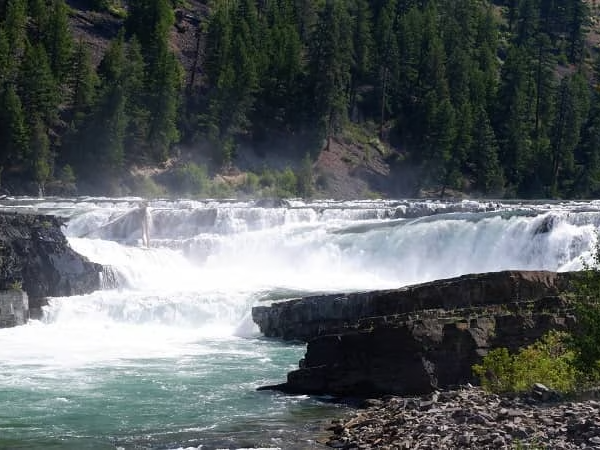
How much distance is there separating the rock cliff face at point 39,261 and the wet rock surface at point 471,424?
21.1m

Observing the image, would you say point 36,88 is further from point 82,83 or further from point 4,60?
point 82,83

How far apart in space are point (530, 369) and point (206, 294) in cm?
2006

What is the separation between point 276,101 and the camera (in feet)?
291

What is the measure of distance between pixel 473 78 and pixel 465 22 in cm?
1310

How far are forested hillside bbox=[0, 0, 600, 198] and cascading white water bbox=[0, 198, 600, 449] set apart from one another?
14.5m

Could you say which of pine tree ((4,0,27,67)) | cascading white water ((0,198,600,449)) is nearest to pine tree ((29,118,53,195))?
cascading white water ((0,198,600,449))

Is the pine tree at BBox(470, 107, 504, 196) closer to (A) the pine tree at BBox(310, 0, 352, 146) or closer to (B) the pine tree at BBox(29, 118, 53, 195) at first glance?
(A) the pine tree at BBox(310, 0, 352, 146)

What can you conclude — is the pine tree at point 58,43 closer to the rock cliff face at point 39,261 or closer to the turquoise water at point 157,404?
the rock cliff face at point 39,261

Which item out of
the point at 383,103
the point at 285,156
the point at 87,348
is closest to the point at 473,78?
the point at 383,103

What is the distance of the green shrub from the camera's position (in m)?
20.5

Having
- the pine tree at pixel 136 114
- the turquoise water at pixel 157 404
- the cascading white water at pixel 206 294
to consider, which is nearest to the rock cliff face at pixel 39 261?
the cascading white water at pixel 206 294

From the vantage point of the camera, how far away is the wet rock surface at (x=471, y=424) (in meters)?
16.8

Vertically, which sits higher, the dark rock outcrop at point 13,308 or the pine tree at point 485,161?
the pine tree at point 485,161

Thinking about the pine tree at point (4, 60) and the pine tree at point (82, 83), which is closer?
the pine tree at point (4, 60)
